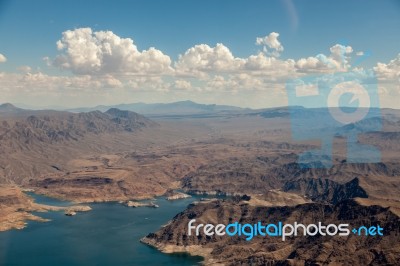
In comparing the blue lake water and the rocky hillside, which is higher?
the rocky hillside

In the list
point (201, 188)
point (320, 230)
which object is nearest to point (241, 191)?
point (201, 188)

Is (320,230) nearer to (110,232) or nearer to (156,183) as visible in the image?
(110,232)
